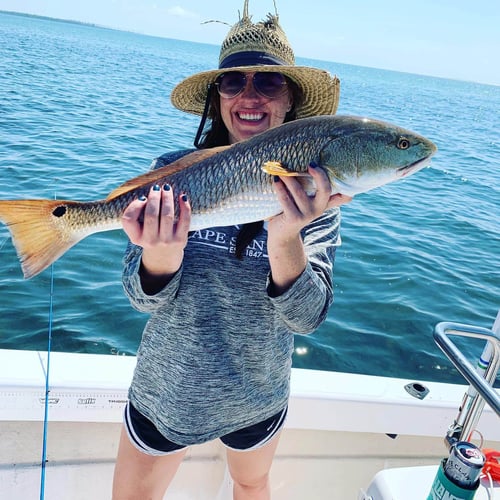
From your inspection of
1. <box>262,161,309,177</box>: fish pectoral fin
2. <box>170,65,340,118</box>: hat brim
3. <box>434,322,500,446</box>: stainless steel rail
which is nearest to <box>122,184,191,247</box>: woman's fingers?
<box>262,161,309,177</box>: fish pectoral fin

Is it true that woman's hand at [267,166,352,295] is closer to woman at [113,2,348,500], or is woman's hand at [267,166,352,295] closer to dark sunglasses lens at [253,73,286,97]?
woman at [113,2,348,500]

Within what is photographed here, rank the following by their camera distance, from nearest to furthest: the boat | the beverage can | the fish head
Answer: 1. the beverage can
2. the fish head
3. the boat

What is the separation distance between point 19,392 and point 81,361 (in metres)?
0.47

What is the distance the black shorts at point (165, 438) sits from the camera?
97.3 inches

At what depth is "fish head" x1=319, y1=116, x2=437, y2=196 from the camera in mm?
2305

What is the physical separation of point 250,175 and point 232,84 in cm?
62

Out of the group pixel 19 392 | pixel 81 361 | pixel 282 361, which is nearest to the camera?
pixel 282 361

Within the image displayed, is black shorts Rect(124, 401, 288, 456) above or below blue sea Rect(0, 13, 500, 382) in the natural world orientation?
above

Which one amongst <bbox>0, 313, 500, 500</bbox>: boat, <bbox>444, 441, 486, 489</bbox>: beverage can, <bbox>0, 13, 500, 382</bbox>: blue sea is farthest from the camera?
<bbox>0, 13, 500, 382</bbox>: blue sea

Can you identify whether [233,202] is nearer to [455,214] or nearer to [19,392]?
[19,392]

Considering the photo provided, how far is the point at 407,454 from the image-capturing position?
3930 millimetres

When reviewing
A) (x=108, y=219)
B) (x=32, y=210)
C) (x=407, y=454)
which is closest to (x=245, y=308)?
(x=108, y=219)

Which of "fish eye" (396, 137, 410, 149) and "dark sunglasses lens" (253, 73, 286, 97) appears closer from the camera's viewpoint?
"fish eye" (396, 137, 410, 149)

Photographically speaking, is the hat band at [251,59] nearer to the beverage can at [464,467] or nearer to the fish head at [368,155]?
the fish head at [368,155]
